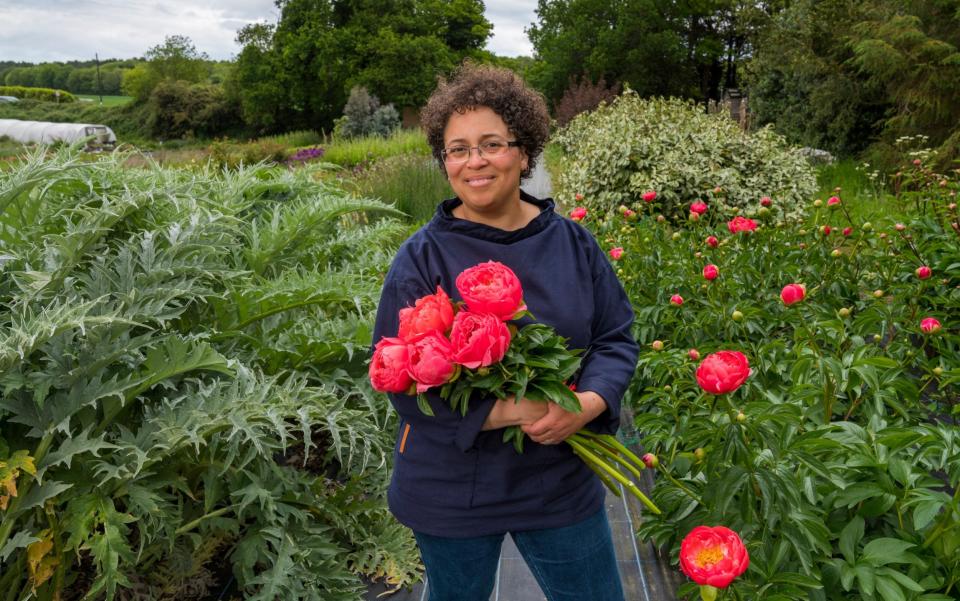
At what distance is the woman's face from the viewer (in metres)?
1.55

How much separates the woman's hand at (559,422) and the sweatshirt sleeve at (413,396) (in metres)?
0.10

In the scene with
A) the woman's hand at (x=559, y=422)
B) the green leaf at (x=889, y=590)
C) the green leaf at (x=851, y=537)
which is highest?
the woman's hand at (x=559, y=422)

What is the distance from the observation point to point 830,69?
12.9 meters

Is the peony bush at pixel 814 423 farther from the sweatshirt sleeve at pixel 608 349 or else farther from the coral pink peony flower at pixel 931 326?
the sweatshirt sleeve at pixel 608 349

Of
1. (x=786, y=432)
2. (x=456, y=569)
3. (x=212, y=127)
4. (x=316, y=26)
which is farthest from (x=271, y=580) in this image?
(x=212, y=127)

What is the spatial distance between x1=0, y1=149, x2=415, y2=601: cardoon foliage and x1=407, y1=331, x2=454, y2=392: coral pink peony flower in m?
1.00

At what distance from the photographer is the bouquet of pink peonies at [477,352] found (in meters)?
1.23

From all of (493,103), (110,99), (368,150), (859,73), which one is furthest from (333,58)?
(493,103)

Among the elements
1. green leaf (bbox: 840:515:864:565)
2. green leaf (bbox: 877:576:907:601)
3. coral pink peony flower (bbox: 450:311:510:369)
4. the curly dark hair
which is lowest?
green leaf (bbox: 877:576:907:601)

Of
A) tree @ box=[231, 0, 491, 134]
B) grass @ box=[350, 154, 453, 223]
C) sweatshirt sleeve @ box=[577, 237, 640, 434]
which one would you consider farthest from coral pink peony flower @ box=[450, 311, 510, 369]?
tree @ box=[231, 0, 491, 134]

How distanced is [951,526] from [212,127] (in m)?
46.0

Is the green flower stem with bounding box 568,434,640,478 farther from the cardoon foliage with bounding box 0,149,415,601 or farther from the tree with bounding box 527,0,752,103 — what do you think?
the tree with bounding box 527,0,752,103

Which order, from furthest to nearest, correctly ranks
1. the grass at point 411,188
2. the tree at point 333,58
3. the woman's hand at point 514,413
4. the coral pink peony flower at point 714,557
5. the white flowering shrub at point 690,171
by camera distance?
1. the tree at point 333,58
2. the grass at point 411,188
3. the white flowering shrub at point 690,171
4. the woman's hand at point 514,413
5. the coral pink peony flower at point 714,557

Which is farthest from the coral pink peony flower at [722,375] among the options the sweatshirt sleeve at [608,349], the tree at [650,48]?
the tree at [650,48]
